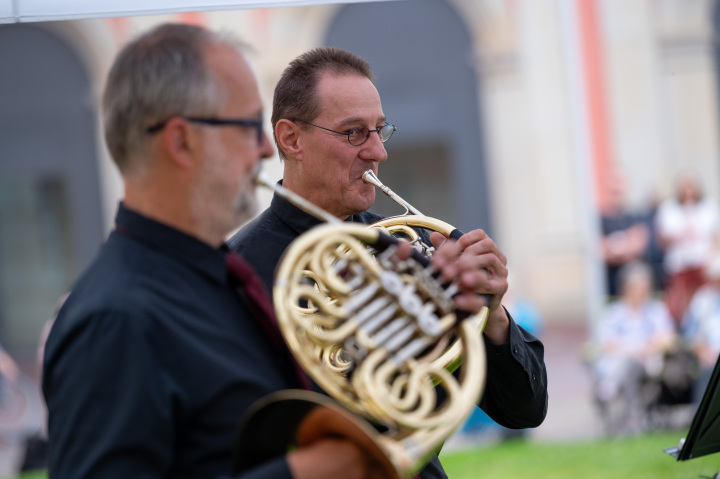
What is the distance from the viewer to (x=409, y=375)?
5.62 ft

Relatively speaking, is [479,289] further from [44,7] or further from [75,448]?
[44,7]

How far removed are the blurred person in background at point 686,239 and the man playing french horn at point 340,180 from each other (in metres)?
6.95

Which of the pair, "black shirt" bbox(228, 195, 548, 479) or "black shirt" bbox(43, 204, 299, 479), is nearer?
"black shirt" bbox(43, 204, 299, 479)

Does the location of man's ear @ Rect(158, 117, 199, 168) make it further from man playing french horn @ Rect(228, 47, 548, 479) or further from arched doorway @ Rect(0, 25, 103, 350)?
arched doorway @ Rect(0, 25, 103, 350)

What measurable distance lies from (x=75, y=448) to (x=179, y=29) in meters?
0.76

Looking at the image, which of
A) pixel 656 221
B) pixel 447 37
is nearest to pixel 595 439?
pixel 656 221

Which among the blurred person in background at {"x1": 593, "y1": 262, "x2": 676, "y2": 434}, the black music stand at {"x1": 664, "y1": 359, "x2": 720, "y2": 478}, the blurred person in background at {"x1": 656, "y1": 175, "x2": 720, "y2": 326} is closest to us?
the black music stand at {"x1": 664, "y1": 359, "x2": 720, "y2": 478}

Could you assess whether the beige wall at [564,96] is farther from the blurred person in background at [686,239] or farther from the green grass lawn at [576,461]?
the green grass lawn at [576,461]

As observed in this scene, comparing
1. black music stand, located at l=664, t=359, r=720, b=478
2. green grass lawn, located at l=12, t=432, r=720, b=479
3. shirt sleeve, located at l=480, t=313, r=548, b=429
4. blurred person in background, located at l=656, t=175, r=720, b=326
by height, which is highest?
shirt sleeve, located at l=480, t=313, r=548, b=429

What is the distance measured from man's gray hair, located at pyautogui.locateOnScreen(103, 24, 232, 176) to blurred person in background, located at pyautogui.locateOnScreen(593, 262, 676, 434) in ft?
21.7

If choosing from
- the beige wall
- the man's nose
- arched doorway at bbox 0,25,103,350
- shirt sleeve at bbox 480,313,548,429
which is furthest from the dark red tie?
arched doorway at bbox 0,25,103,350

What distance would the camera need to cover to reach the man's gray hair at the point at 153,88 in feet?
5.40

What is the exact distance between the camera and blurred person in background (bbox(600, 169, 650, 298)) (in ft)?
30.1

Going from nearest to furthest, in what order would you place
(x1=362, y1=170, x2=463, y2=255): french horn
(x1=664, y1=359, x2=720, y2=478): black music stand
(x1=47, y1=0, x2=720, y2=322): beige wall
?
(x1=664, y1=359, x2=720, y2=478): black music stand < (x1=362, y1=170, x2=463, y2=255): french horn < (x1=47, y1=0, x2=720, y2=322): beige wall
